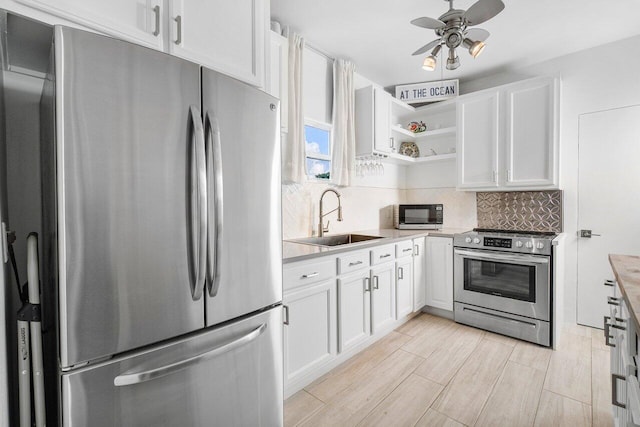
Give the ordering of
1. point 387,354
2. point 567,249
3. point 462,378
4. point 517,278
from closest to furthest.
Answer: point 462,378 → point 387,354 → point 517,278 → point 567,249

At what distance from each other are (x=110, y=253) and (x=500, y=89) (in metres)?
3.54

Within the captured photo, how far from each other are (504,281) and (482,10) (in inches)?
86.8

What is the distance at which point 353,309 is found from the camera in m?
2.28

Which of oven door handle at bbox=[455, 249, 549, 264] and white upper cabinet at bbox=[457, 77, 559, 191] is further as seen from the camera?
white upper cabinet at bbox=[457, 77, 559, 191]

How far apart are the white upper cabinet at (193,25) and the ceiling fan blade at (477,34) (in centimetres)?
152

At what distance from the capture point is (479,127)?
3.19 metres

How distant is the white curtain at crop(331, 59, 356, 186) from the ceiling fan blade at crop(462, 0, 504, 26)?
1213 mm

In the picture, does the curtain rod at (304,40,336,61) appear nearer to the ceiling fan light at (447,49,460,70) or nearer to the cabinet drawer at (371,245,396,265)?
the ceiling fan light at (447,49,460,70)

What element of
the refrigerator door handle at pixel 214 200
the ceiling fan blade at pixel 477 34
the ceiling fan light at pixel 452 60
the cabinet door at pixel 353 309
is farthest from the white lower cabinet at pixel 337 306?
the ceiling fan blade at pixel 477 34

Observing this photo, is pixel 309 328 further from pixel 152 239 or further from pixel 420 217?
pixel 420 217

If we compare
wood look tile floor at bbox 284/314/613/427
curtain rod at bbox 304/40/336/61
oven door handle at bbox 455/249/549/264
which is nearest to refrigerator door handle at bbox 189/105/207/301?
wood look tile floor at bbox 284/314/613/427

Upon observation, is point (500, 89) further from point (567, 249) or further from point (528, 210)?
point (567, 249)

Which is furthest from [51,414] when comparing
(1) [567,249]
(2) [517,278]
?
(1) [567,249]

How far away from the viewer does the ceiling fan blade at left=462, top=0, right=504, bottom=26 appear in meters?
1.82
